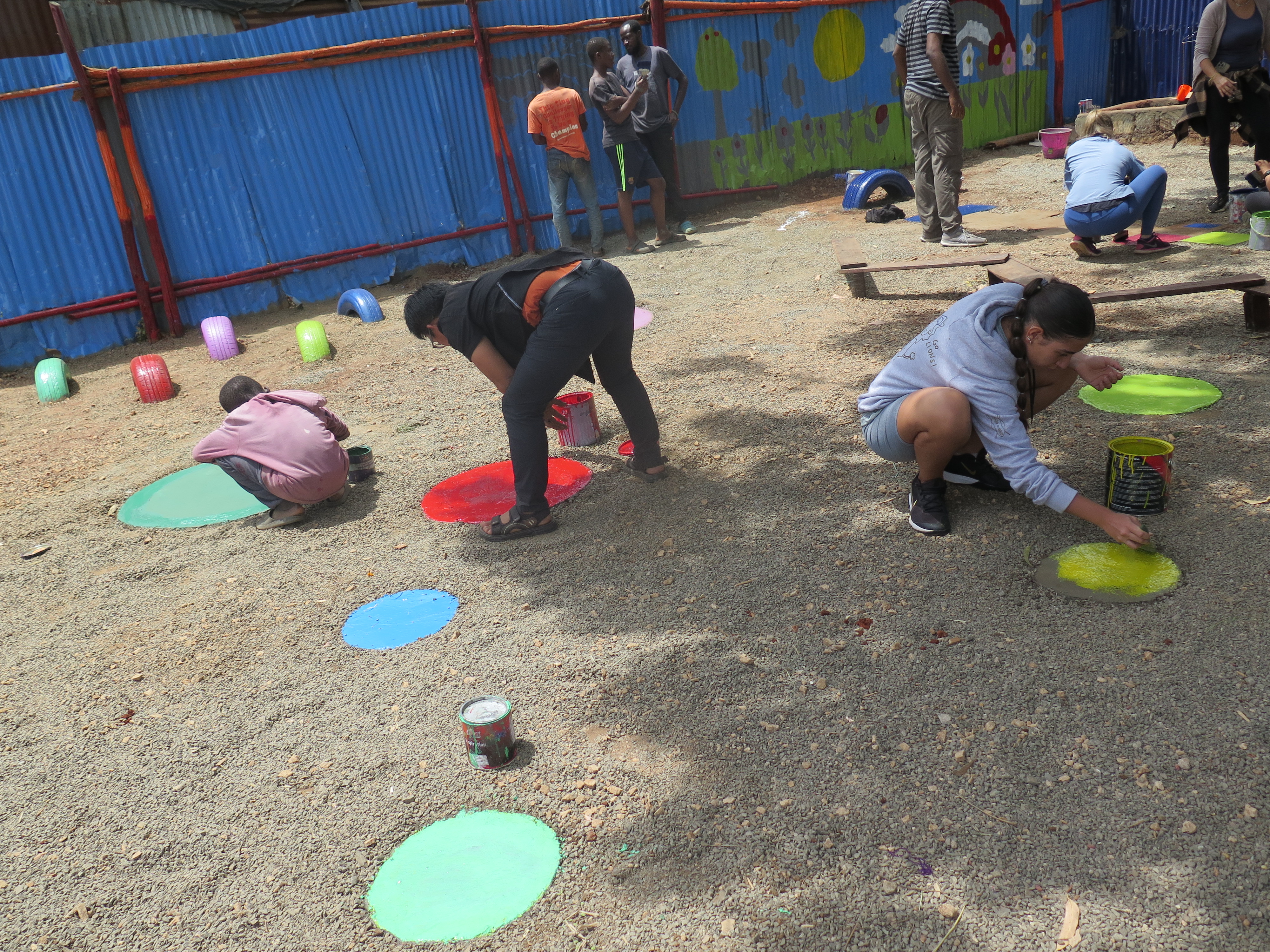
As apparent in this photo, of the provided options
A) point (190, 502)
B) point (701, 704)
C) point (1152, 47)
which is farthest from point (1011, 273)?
point (1152, 47)

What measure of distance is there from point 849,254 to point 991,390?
158 inches

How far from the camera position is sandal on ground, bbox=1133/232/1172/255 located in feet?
21.4

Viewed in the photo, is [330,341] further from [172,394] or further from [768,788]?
[768,788]

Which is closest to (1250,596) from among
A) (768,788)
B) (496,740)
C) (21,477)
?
(768,788)

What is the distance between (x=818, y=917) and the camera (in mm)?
2084

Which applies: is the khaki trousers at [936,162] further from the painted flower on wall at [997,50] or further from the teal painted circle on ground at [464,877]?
the teal painted circle on ground at [464,877]

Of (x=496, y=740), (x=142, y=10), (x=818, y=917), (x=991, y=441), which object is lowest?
(x=818, y=917)

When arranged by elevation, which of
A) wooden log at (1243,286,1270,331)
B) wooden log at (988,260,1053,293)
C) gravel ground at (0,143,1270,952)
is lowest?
gravel ground at (0,143,1270,952)

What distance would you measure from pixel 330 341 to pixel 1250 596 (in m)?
6.78

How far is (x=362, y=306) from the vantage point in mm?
8211

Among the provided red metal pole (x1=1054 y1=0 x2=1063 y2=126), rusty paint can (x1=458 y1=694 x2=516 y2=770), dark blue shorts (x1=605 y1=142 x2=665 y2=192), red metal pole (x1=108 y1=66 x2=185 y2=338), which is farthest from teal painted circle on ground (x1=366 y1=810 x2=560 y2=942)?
red metal pole (x1=1054 y1=0 x2=1063 y2=126)

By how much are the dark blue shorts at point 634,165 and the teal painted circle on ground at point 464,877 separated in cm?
780

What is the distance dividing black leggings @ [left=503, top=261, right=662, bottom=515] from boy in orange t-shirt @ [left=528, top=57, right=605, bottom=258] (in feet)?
17.9

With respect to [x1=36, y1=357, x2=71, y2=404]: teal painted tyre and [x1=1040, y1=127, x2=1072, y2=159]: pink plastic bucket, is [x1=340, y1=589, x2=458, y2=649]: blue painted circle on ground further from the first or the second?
[x1=1040, y1=127, x2=1072, y2=159]: pink plastic bucket
